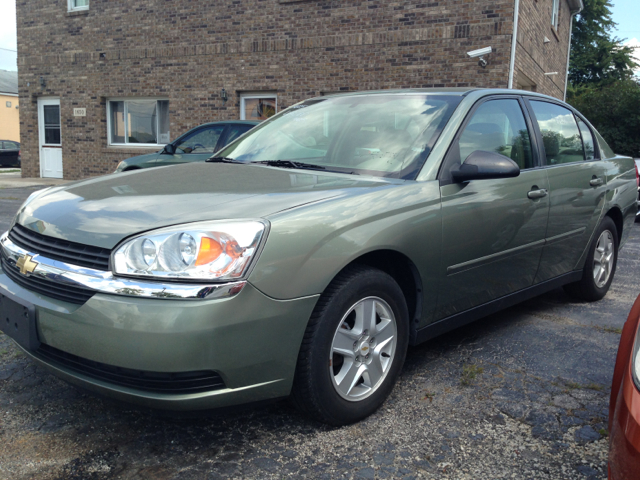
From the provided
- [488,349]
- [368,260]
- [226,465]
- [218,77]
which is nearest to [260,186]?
[368,260]

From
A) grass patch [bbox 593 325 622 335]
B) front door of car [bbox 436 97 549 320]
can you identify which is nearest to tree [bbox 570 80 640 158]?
grass patch [bbox 593 325 622 335]

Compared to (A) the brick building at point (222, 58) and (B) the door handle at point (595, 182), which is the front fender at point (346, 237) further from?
(A) the brick building at point (222, 58)

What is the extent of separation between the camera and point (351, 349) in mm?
2549

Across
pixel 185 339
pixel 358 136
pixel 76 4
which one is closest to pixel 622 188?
pixel 358 136

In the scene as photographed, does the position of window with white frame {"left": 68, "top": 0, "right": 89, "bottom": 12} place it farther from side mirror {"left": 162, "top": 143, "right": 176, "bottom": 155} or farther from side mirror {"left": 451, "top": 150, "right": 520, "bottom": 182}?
side mirror {"left": 451, "top": 150, "right": 520, "bottom": 182}

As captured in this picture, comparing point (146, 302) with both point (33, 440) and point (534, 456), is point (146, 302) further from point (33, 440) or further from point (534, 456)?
point (534, 456)

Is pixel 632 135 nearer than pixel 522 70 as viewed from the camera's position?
No

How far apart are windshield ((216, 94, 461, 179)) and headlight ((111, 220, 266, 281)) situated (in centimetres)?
107

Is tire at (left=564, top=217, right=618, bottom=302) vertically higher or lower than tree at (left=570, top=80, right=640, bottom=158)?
lower

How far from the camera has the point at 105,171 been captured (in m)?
15.8

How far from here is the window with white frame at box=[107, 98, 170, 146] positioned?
15.4m

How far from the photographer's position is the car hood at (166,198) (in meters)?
2.26

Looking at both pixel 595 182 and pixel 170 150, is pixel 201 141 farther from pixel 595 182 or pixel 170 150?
pixel 595 182

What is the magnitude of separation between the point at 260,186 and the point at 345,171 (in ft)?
1.95
